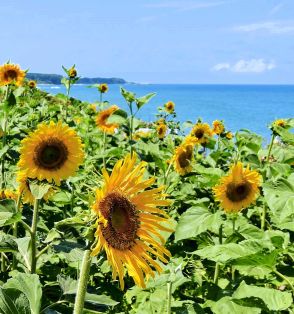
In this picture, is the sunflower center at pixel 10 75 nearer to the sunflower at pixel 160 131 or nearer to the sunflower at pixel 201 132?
the sunflower at pixel 201 132

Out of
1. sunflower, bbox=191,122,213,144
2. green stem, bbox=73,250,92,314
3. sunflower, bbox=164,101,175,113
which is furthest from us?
sunflower, bbox=164,101,175,113

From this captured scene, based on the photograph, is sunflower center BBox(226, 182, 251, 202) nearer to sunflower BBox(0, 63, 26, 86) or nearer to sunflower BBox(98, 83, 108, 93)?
sunflower BBox(0, 63, 26, 86)

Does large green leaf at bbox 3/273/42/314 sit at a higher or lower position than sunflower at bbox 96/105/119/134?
lower

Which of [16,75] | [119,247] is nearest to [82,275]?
[119,247]

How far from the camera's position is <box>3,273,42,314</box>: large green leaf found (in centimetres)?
158

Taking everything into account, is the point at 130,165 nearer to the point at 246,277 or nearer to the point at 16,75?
the point at 246,277

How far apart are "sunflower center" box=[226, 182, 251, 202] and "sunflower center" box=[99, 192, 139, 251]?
1590 mm

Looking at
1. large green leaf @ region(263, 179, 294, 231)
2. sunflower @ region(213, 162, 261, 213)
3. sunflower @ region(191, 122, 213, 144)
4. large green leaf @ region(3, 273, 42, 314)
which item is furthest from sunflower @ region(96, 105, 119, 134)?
large green leaf @ region(3, 273, 42, 314)

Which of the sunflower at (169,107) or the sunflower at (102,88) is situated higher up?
the sunflower at (102,88)

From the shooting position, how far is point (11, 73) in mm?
4895

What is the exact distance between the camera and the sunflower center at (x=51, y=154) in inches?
94.5

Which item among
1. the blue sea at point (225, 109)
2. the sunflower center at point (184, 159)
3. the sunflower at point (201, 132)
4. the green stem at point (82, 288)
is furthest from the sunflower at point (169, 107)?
the green stem at point (82, 288)

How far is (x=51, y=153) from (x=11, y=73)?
2.66 m

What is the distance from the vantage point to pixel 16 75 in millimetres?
4918
